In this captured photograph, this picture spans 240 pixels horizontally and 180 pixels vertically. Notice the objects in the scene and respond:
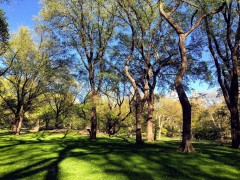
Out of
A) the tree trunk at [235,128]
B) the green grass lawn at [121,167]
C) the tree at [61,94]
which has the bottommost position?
the green grass lawn at [121,167]

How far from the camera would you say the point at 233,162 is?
13.1 meters

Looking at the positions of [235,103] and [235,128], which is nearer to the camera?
[235,128]

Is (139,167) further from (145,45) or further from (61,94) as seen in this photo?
(61,94)

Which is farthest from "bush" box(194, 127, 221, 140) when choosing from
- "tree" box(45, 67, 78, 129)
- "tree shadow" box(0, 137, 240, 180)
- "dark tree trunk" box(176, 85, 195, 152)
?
"tree shadow" box(0, 137, 240, 180)

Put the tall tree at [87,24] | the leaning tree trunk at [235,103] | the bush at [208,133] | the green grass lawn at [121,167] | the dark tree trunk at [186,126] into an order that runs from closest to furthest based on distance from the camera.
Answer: the green grass lawn at [121,167] → the dark tree trunk at [186,126] → the leaning tree trunk at [235,103] → the tall tree at [87,24] → the bush at [208,133]

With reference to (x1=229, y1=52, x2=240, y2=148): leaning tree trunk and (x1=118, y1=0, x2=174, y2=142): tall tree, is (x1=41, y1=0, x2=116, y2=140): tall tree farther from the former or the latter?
(x1=229, y1=52, x2=240, y2=148): leaning tree trunk

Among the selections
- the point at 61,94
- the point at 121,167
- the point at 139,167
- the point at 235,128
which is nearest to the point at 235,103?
the point at 235,128

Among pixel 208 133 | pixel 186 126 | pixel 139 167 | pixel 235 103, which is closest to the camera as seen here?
pixel 139 167

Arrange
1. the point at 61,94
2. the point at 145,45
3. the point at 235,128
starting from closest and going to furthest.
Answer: the point at 235,128 → the point at 145,45 → the point at 61,94

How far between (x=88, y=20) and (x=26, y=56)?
15.6 m

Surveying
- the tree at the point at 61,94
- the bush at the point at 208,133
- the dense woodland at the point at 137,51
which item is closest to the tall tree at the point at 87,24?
the dense woodland at the point at 137,51

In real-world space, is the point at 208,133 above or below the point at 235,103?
below

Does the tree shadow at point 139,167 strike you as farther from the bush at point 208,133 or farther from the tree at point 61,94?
the bush at point 208,133

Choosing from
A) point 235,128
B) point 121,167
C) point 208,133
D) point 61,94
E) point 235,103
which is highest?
point 61,94
